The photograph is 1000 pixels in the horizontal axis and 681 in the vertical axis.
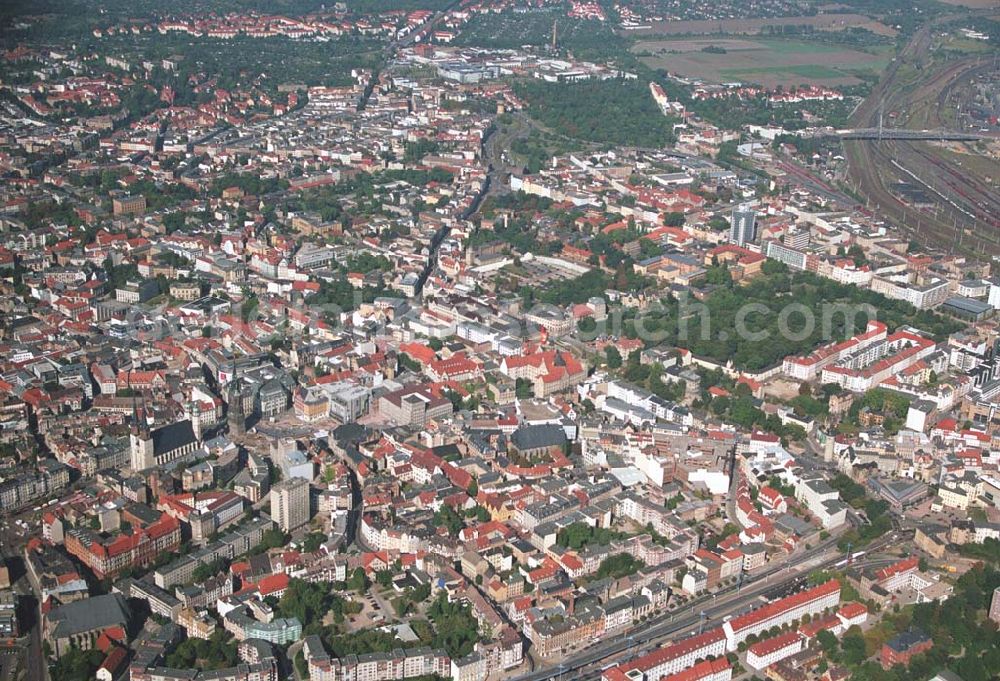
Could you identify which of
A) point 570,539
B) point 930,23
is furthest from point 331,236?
point 930,23

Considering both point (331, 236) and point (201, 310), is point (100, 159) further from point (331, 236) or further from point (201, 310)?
point (201, 310)

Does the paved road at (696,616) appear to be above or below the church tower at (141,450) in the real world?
below

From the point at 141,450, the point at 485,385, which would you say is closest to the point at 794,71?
the point at 485,385

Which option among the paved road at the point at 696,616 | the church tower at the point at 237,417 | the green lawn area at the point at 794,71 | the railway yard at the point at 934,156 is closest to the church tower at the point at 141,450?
the church tower at the point at 237,417

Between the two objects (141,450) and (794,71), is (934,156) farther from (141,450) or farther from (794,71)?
(141,450)

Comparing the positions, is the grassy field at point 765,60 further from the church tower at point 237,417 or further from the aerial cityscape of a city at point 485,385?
the church tower at point 237,417

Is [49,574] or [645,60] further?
[645,60]
